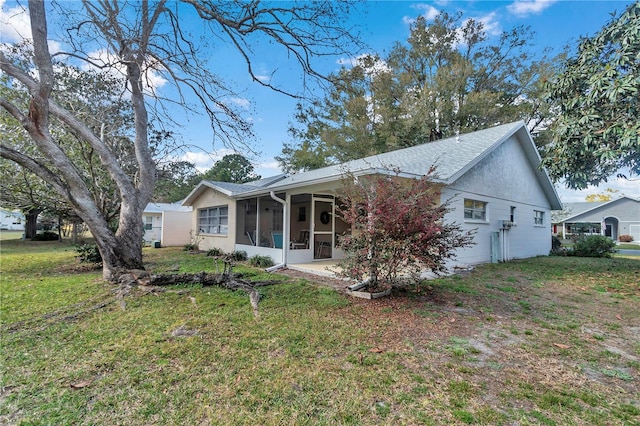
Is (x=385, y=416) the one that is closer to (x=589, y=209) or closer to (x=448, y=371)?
(x=448, y=371)

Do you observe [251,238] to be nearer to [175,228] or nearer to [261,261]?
[261,261]

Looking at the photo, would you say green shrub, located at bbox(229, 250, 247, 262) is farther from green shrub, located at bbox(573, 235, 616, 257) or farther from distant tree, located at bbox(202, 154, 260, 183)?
distant tree, located at bbox(202, 154, 260, 183)

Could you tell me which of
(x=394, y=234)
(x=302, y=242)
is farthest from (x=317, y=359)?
(x=302, y=242)

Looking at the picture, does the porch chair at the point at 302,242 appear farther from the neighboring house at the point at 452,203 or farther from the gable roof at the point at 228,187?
the gable roof at the point at 228,187

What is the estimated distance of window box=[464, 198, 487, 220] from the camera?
9.54 metres

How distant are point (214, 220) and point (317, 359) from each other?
490 inches

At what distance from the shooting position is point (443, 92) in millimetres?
19234

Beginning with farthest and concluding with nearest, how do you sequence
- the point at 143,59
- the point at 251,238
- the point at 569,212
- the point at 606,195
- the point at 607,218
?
the point at 606,195 → the point at 569,212 → the point at 607,218 → the point at 251,238 → the point at 143,59

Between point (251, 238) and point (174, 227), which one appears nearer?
point (251, 238)

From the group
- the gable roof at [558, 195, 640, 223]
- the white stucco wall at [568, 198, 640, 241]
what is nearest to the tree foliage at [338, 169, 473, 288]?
the gable roof at [558, 195, 640, 223]

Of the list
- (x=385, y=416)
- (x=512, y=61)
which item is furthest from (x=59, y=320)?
(x=512, y=61)

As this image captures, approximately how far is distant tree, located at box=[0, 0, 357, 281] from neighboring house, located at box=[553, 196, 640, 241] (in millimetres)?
33246

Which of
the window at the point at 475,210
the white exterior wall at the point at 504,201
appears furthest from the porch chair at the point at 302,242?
the window at the point at 475,210

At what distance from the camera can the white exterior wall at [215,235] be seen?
12.7 metres
